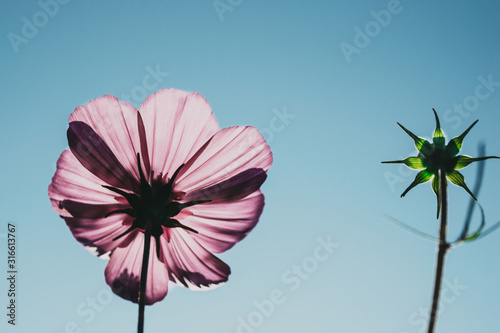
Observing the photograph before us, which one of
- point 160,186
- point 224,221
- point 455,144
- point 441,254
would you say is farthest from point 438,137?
point 160,186

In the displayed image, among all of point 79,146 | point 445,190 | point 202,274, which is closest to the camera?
point 445,190

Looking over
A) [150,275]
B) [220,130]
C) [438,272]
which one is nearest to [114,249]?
[150,275]

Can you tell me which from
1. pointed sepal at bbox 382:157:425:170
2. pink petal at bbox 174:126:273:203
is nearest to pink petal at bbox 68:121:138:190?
pink petal at bbox 174:126:273:203

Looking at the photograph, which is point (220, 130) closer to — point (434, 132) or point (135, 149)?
point (135, 149)

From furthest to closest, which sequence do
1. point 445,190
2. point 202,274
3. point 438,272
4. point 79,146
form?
point 202,274 < point 79,146 < point 445,190 < point 438,272

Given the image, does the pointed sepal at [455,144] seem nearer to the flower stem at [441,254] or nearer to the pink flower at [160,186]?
the flower stem at [441,254]

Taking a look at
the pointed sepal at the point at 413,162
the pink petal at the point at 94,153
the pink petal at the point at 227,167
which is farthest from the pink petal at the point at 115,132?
the pointed sepal at the point at 413,162

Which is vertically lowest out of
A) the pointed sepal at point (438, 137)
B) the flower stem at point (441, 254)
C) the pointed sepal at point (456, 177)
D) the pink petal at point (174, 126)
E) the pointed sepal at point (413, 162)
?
the flower stem at point (441, 254)
